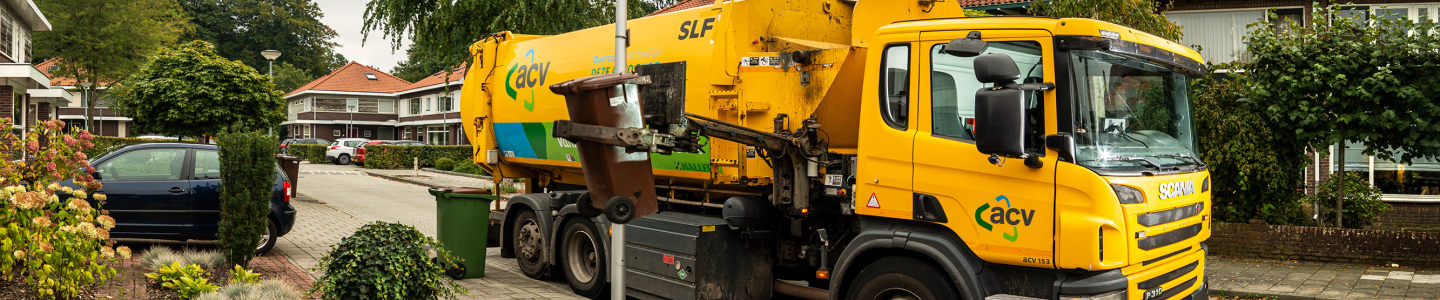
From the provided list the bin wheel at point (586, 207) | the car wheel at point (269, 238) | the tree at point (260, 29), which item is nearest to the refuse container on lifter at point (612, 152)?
the bin wheel at point (586, 207)

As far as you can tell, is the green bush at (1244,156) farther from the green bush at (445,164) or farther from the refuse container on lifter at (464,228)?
the green bush at (445,164)

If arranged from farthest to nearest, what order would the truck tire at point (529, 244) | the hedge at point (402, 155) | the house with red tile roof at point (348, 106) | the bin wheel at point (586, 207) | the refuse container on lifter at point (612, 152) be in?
the house with red tile roof at point (348, 106), the hedge at point (402, 155), the truck tire at point (529, 244), the bin wheel at point (586, 207), the refuse container on lifter at point (612, 152)

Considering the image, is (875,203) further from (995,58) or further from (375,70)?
(375,70)

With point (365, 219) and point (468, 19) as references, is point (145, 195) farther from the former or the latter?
point (468, 19)

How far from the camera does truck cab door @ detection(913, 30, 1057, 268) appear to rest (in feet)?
16.1

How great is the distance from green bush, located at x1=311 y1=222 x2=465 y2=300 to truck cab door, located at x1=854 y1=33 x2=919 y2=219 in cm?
281

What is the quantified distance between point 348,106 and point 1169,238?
64.1 meters

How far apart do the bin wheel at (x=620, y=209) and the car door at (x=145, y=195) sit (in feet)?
A: 20.2

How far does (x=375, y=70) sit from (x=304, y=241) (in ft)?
191

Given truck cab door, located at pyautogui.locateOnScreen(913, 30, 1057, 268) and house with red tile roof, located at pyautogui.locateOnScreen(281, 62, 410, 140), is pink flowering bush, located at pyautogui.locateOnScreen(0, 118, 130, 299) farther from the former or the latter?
house with red tile roof, located at pyautogui.locateOnScreen(281, 62, 410, 140)

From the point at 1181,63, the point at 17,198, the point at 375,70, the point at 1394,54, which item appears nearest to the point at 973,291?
the point at 1181,63

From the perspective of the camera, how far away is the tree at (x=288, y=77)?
71.1 meters

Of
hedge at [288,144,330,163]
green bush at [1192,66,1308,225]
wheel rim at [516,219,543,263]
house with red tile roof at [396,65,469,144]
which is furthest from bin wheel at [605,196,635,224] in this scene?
house with red tile roof at [396,65,469,144]

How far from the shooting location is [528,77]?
8.86 meters
